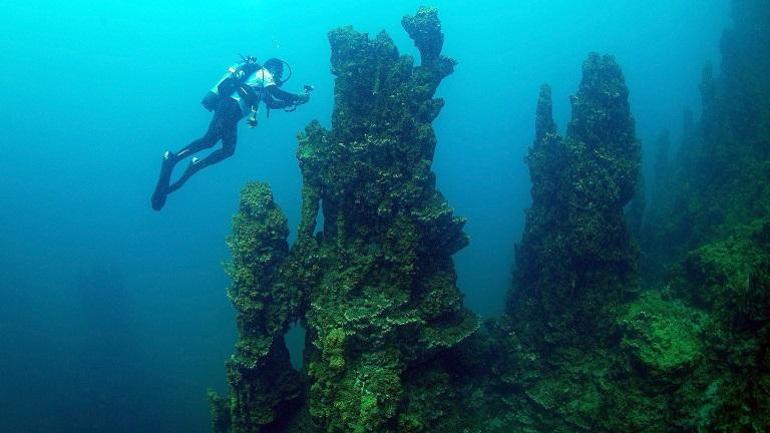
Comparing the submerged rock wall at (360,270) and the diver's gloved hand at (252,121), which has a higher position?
the diver's gloved hand at (252,121)

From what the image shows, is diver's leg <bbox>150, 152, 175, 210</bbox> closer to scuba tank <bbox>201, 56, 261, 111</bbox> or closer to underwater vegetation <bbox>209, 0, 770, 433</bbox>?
scuba tank <bbox>201, 56, 261, 111</bbox>

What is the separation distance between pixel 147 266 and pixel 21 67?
7157cm

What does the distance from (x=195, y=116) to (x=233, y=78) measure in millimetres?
119150

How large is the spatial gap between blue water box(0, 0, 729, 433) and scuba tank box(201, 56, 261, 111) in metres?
27.8

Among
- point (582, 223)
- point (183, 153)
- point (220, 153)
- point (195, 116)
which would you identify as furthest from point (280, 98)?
point (195, 116)

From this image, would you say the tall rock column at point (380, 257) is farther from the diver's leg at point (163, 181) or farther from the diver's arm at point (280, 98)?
the diver's leg at point (163, 181)

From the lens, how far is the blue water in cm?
4969

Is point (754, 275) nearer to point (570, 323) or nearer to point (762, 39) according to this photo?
point (570, 323)

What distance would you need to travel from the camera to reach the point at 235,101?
10.0 m

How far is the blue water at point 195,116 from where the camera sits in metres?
49.7

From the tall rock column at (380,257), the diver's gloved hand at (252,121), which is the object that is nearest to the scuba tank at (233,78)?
the diver's gloved hand at (252,121)

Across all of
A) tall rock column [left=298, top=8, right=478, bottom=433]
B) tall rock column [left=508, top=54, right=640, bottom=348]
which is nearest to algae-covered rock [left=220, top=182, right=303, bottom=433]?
tall rock column [left=298, top=8, right=478, bottom=433]

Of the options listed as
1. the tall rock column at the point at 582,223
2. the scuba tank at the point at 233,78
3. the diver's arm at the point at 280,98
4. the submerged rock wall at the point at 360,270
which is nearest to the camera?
the submerged rock wall at the point at 360,270

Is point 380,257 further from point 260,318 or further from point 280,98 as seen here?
point 280,98
